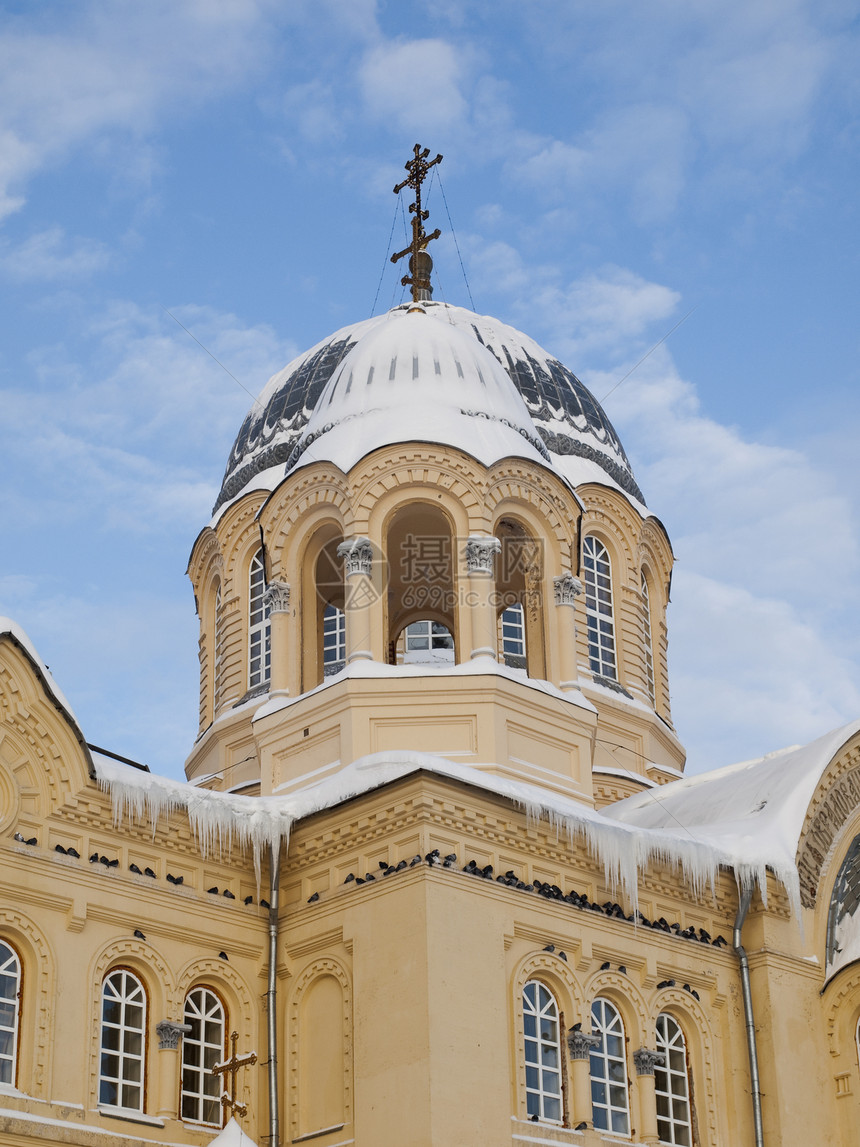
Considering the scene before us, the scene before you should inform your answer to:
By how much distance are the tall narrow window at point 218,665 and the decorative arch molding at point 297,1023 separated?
7.71 meters

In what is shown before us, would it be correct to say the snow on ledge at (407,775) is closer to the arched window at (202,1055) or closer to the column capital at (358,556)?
the arched window at (202,1055)

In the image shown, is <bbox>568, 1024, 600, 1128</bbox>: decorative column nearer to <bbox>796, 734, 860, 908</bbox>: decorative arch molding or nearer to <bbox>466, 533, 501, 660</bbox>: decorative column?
<bbox>796, 734, 860, 908</bbox>: decorative arch molding

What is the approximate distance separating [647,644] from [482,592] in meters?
6.93

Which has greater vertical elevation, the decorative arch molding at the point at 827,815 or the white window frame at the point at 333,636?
the white window frame at the point at 333,636

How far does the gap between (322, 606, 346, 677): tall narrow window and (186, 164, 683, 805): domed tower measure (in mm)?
24

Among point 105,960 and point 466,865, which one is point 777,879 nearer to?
point 466,865

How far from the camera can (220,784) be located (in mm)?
21266

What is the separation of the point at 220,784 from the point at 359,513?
5035 millimetres

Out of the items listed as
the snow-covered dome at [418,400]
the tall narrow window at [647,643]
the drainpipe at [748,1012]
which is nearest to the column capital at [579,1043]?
the drainpipe at [748,1012]

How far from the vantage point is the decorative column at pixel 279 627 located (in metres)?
18.0

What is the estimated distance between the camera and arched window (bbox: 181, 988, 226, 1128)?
46.8 ft

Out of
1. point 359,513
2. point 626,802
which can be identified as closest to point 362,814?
point 359,513

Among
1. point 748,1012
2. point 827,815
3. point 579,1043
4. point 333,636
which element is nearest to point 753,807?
point 827,815

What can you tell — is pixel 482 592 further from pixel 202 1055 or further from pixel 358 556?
pixel 202 1055
